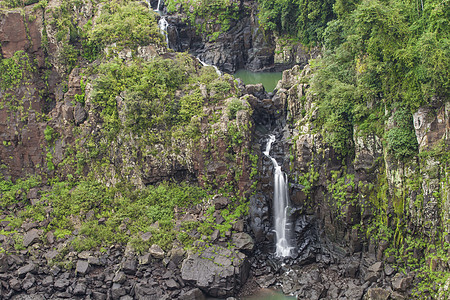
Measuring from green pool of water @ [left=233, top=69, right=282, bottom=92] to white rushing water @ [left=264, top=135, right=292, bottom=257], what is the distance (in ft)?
38.5

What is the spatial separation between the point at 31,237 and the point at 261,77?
1013 inches

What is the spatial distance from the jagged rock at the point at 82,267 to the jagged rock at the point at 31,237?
4059mm

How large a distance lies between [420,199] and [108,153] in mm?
22936

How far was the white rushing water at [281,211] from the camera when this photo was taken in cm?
3583

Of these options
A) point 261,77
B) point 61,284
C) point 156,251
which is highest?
point 261,77

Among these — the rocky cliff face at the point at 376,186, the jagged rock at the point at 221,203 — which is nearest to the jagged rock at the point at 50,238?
the jagged rock at the point at 221,203

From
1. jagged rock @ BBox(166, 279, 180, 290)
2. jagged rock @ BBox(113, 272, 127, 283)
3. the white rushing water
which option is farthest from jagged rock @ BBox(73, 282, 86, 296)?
the white rushing water

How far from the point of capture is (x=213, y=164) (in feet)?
121

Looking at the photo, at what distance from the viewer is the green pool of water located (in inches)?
1851

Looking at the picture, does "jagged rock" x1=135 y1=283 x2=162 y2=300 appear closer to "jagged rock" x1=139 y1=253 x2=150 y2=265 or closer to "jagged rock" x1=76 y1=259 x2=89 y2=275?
"jagged rock" x1=139 y1=253 x2=150 y2=265

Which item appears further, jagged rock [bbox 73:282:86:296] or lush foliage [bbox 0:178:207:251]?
lush foliage [bbox 0:178:207:251]

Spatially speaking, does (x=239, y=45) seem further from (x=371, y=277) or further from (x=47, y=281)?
(x=47, y=281)

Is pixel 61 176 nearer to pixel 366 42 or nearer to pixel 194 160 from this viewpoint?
pixel 194 160

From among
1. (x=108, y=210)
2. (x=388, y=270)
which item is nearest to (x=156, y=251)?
(x=108, y=210)
